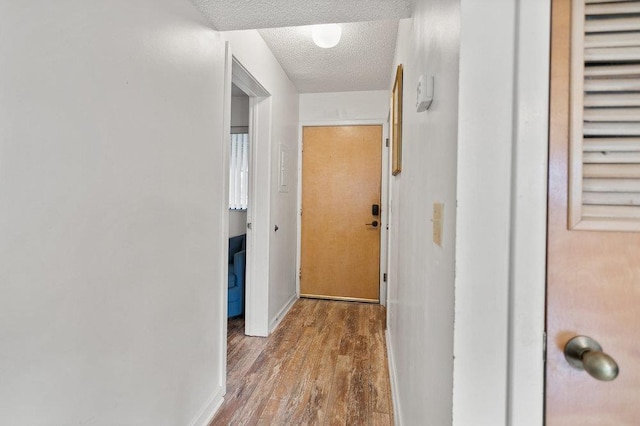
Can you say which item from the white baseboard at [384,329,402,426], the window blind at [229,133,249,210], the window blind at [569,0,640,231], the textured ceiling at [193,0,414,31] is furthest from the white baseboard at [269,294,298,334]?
the window blind at [569,0,640,231]

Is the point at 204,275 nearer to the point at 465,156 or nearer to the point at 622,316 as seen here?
the point at 465,156

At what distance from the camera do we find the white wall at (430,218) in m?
0.65

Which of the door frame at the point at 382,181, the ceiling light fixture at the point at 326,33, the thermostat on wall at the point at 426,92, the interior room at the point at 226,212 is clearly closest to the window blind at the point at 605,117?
the interior room at the point at 226,212

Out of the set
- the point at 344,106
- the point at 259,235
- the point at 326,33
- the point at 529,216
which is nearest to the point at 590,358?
the point at 529,216

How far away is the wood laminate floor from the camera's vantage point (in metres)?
1.62

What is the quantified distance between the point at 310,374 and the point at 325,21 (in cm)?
212

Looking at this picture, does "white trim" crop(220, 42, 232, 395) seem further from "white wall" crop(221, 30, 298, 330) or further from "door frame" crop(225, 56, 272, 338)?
"door frame" crop(225, 56, 272, 338)

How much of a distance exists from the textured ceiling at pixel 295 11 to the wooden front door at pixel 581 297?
1006 mm

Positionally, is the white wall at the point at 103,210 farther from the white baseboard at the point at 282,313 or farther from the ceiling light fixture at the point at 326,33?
the white baseboard at the point at 282,313

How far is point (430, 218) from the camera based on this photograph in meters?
0.90

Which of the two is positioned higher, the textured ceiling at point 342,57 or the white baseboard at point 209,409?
the textured ceiling at point 342,57

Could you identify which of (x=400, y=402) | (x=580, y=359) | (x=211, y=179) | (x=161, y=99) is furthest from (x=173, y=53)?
(x=400, y=402)

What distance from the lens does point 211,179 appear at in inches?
62.6

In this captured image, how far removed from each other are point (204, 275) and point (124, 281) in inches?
21.2
